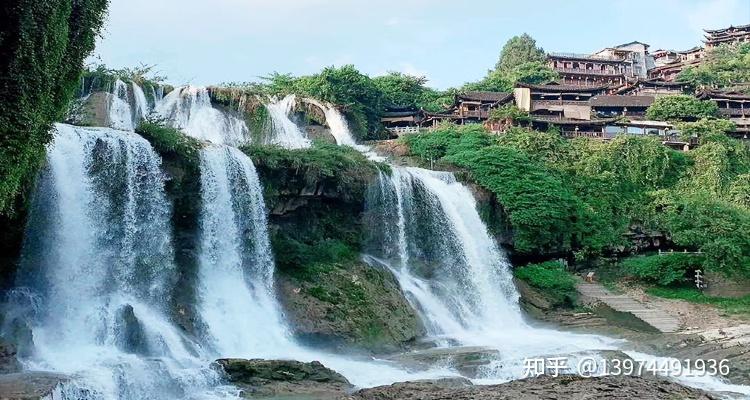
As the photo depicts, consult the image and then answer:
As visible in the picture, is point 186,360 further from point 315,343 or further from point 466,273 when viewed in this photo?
point 466,273

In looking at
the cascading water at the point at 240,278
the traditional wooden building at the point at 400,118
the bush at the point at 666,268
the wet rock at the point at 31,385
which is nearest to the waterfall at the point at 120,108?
the cascading water at the point at 240,278

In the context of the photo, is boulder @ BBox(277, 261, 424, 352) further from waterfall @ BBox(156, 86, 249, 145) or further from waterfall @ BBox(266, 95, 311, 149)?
waterfall @ BBox(266, 95, 311, 149)

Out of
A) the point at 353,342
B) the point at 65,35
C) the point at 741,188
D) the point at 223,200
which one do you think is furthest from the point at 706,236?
the point at 65,35

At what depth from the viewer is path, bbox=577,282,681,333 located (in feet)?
75.8

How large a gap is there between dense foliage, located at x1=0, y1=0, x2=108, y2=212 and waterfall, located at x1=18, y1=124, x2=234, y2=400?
9.27 ft

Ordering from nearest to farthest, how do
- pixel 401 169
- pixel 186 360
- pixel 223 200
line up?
pixel 186 360, pixel 223 200, pixel 401 169

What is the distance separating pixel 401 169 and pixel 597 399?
47.4 ft

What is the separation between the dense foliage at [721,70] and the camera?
55812 mm

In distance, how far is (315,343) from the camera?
17609 millimetres

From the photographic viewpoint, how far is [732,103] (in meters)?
48.8

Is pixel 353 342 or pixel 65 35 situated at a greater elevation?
pixel 65 35

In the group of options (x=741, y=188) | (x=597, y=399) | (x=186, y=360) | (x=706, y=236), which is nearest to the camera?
(x=597, y=399)

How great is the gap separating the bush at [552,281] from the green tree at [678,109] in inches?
880

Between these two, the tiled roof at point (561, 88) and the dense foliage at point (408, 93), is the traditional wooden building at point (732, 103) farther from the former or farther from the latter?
the dense foliage at point (408, 93)
